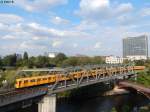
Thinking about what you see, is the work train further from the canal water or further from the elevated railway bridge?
the canal water

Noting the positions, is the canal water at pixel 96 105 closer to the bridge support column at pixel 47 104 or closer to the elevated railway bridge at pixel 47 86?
the elevated railway bridge at pixel 47 86

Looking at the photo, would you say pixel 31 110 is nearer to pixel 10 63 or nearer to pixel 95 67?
pixel 95 67

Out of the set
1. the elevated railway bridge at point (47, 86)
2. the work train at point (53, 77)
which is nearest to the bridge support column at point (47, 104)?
the elevated railway bridge at point (47, 86)

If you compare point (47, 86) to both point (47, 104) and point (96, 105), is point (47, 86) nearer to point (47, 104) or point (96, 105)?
point (47, 104)

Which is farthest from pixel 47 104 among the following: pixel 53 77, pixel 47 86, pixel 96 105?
pixel 96 105

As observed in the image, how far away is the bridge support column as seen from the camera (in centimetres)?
4969

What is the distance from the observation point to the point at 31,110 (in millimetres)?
58656

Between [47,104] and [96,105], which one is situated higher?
[47,104]

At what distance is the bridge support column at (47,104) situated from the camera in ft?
163

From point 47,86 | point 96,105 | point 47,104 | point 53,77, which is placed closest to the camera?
point 47,104

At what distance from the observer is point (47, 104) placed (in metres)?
50.2

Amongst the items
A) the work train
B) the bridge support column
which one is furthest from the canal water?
the bridge support column

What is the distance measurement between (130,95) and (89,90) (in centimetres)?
1304

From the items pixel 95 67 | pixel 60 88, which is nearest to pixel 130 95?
pixel 95 67
